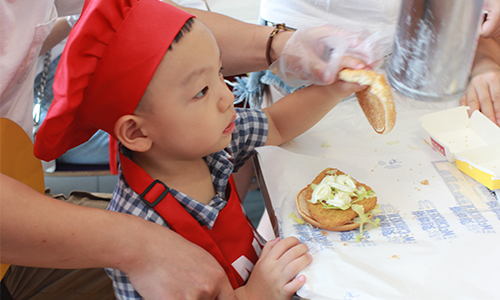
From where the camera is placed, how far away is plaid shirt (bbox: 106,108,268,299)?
30.1 inches

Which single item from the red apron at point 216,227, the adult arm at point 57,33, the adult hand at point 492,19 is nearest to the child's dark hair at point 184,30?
the red apron at point 216,227

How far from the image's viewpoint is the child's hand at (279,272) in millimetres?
698

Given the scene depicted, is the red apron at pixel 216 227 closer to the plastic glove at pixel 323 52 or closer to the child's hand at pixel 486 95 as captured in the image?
the plastic glove at pixel 323 52

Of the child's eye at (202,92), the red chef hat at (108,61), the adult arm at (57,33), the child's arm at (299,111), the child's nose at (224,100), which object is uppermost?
the red chef hat at (108,61)

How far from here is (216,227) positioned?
33.4 inches

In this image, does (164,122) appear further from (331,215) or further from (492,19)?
(492,19)

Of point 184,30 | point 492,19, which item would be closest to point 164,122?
point 184,30

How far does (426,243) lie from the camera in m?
0.74

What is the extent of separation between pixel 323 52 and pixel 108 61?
0.52 metres

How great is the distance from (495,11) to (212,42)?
65 cm

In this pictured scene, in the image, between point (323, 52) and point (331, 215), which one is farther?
point (323, 52)

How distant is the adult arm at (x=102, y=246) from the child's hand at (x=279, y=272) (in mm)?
63

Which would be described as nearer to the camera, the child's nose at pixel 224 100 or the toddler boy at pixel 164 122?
the toddler boy at pixel 164 122

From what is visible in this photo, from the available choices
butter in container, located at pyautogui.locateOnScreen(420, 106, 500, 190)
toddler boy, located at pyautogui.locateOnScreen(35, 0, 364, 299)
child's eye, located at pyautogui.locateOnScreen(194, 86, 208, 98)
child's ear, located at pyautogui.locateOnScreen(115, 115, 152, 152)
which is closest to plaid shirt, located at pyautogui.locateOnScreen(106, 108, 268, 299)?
toddler boy, located at pyautogui.locateOnScreen(35, 0, 364, 299)
